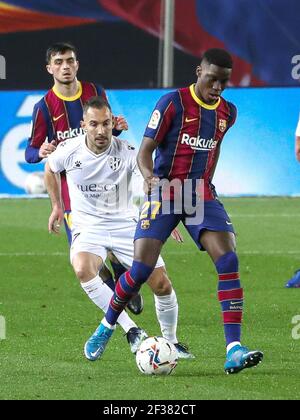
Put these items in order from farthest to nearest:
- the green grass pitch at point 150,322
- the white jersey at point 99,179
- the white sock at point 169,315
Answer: the white jersey at point 99,179, the white sock at point 169,315, the green grass pitch at point 150,322

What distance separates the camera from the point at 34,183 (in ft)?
59.3

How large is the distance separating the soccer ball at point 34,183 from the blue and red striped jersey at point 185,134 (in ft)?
31.6

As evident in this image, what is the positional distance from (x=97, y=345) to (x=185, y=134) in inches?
54.2

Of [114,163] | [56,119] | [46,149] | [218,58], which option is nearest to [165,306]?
[114,163]

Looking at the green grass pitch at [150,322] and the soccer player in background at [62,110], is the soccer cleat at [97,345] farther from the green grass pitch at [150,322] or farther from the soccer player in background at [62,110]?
the soccer player in background at [62,110]

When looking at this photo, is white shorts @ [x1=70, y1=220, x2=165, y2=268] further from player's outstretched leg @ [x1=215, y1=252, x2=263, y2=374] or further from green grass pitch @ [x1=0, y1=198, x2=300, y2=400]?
player's outstretched leg @ [x1=215, y1=252, x2=263, y2=374]

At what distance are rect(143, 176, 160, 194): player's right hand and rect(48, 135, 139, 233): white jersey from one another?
2.94 feet

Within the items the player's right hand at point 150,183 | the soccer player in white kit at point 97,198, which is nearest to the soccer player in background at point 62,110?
the soccer player in white kit at point 97,198

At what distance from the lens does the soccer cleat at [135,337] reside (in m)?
8.53

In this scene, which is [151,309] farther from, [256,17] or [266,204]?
[256,17]

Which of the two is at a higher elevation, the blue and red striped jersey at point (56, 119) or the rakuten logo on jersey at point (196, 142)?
the blue and red striped jersey at point (56, 119)

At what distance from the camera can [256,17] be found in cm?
2267

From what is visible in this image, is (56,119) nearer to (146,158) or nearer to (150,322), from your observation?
(150,322)
